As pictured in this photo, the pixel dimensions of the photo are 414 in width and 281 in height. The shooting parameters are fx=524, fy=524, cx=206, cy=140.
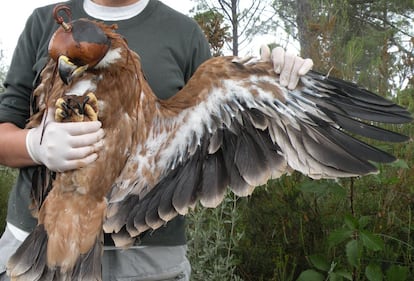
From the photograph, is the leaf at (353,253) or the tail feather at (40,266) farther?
the leaf at (353,253)

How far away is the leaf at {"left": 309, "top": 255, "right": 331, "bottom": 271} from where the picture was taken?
2.60 metres

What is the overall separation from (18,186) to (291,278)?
1621mm

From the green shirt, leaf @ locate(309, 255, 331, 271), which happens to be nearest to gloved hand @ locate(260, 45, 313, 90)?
the green shirt

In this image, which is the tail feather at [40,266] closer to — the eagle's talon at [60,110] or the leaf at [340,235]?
the eagle's talon at [60,110]

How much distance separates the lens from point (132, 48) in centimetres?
196

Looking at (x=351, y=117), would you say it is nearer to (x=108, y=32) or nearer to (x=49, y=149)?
(x=108, y=32)

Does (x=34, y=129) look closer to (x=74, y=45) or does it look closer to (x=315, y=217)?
(x=74, y=45)

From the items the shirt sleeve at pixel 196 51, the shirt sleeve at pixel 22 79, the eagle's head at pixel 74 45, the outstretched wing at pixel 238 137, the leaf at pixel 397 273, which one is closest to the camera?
the eagle's head at pixel 74 45

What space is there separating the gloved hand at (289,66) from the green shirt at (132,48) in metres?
0.44

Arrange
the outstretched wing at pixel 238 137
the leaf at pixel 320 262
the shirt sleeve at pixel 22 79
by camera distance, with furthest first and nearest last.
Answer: the leaf at pixel 320 262, the shirt sleeve at pixel 22 79, the outstretched wing at pixel 238 137

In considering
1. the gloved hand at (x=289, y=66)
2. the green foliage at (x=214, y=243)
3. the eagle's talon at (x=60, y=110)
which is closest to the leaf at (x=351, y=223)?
the green foliage at (x=214, y=243)

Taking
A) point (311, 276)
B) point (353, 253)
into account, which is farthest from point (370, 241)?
point (311, 276)

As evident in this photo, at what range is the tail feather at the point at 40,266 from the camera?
5.56 feet

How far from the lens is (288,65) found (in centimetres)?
175
